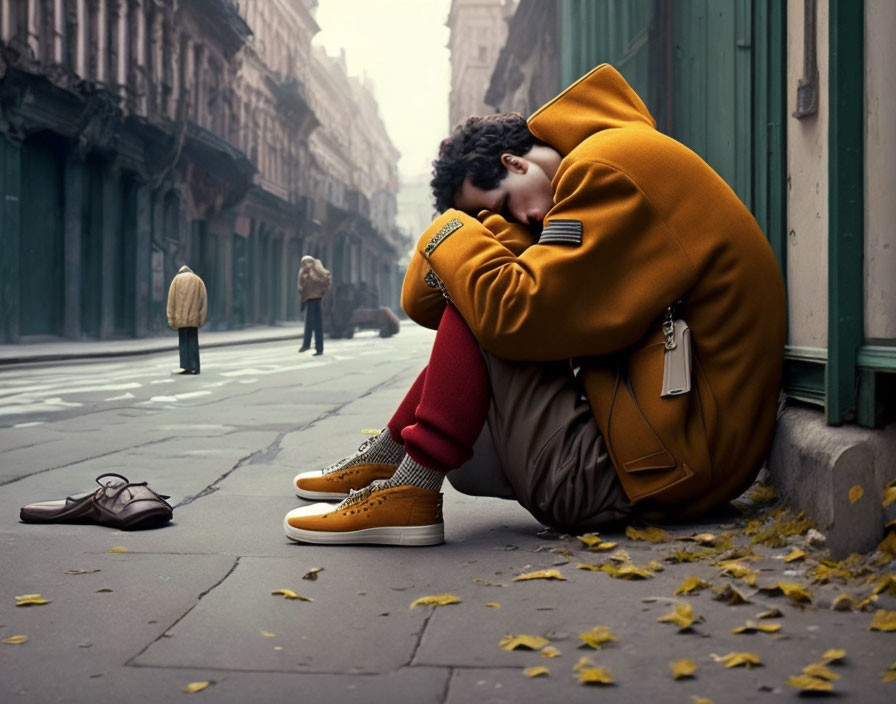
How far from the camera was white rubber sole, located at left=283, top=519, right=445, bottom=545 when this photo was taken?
2.91m

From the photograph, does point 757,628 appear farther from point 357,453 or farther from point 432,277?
point 357,453

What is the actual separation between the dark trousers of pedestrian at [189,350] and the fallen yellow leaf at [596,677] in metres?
11.2

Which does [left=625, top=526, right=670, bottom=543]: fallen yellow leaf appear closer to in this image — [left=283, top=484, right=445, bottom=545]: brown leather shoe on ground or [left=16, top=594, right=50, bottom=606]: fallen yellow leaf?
[left=283, top=484, right=445, bottom=545]: brown leather shoe on ground

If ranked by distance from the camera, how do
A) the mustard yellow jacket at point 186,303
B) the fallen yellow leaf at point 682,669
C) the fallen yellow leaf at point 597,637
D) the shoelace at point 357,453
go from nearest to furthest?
the fallen yellow leaf at point 682,669 < the fallen yellow leaf at point 597,637 < the shoelace at point 357,453 < the mustard yellow jacket at point 186,303

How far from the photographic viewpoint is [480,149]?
2887 mm

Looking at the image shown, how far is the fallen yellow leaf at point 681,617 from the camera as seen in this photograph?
2.04 metres

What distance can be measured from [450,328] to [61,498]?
193 cm

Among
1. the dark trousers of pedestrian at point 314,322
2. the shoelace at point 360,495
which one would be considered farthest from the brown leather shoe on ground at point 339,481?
the dark trousers of pedestrian at point 314,322

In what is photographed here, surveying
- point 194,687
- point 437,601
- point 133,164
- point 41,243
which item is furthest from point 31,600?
point 133,164

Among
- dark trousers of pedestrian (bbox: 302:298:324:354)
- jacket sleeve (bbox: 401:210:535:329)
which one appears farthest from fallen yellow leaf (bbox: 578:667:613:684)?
dark trousers of pedestrian (bbox: 302:298:324:354)

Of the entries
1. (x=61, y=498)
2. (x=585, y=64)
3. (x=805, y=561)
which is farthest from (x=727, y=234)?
(x=585, y=64)

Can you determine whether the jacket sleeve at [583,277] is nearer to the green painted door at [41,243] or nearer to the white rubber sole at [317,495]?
the white rubber sole at [317,495]

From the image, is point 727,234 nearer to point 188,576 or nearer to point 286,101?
point 188,576

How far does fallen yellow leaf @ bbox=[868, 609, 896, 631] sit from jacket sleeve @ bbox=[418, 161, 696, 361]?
3.01 feet
